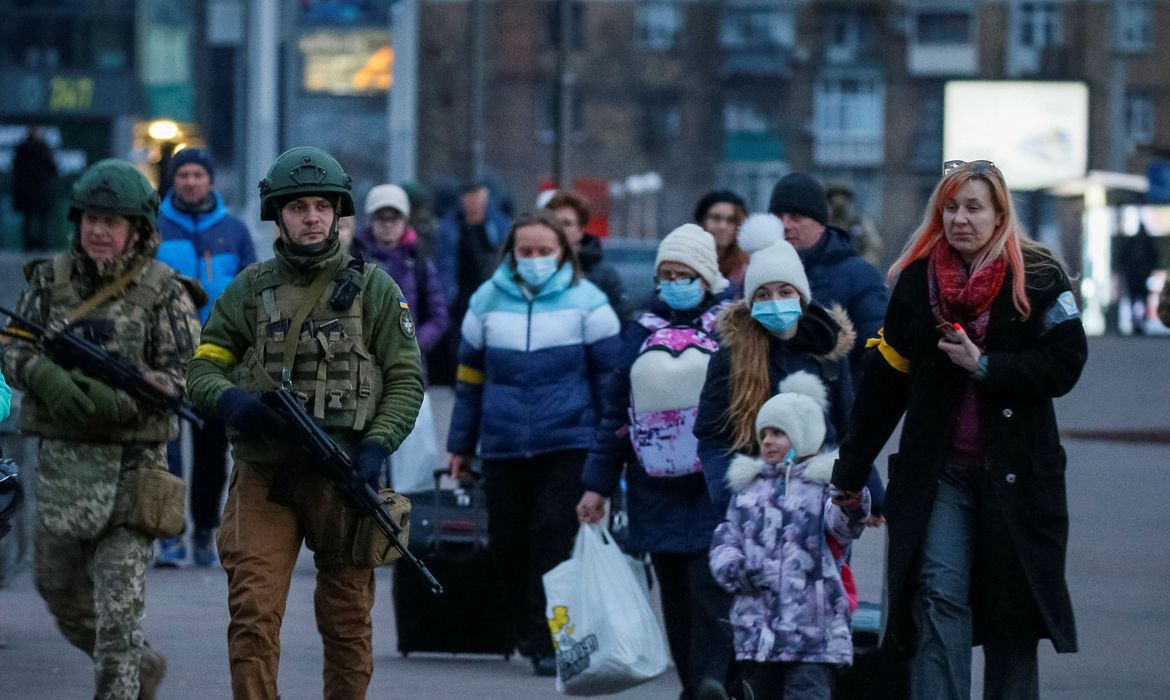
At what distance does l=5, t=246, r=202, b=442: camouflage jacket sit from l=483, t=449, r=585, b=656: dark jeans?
1859 mm

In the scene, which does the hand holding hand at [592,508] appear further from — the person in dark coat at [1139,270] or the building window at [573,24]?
the building window at [573,24]

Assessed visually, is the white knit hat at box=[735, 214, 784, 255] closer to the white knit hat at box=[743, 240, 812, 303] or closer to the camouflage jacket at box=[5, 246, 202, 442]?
the white knit hat at box=[743, 240, 812, 303]

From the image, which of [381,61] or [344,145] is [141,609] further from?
[344,145]

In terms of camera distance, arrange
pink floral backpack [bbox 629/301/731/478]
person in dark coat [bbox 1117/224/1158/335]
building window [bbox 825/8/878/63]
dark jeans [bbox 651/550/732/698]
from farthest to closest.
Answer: building window [bbox 825/8/878/63] → person in dark coat [bbox 1117/224/1158/335] → pink floral backpack [bbox 629/301/731/478] → dark jeans [bbox 651/550/732/698]

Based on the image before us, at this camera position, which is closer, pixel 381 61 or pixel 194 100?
pixel 381 61

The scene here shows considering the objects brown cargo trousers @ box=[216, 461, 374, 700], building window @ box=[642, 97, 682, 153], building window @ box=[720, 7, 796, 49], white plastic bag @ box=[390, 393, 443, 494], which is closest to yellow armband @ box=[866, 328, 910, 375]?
brown cargo trousers @ box=[216, 461, 374, 700]

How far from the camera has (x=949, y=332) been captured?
5645 millimetres

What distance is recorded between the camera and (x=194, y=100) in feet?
165

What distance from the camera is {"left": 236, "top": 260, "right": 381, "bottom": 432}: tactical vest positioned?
5.91 metres

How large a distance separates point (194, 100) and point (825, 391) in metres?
44.6

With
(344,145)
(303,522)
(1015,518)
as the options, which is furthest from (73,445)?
(344,145)

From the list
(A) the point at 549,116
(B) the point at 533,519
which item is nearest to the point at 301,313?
(B) the point at 533,519

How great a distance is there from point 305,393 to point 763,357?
1.58 metres

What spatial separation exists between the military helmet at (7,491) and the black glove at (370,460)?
37.7 inches
